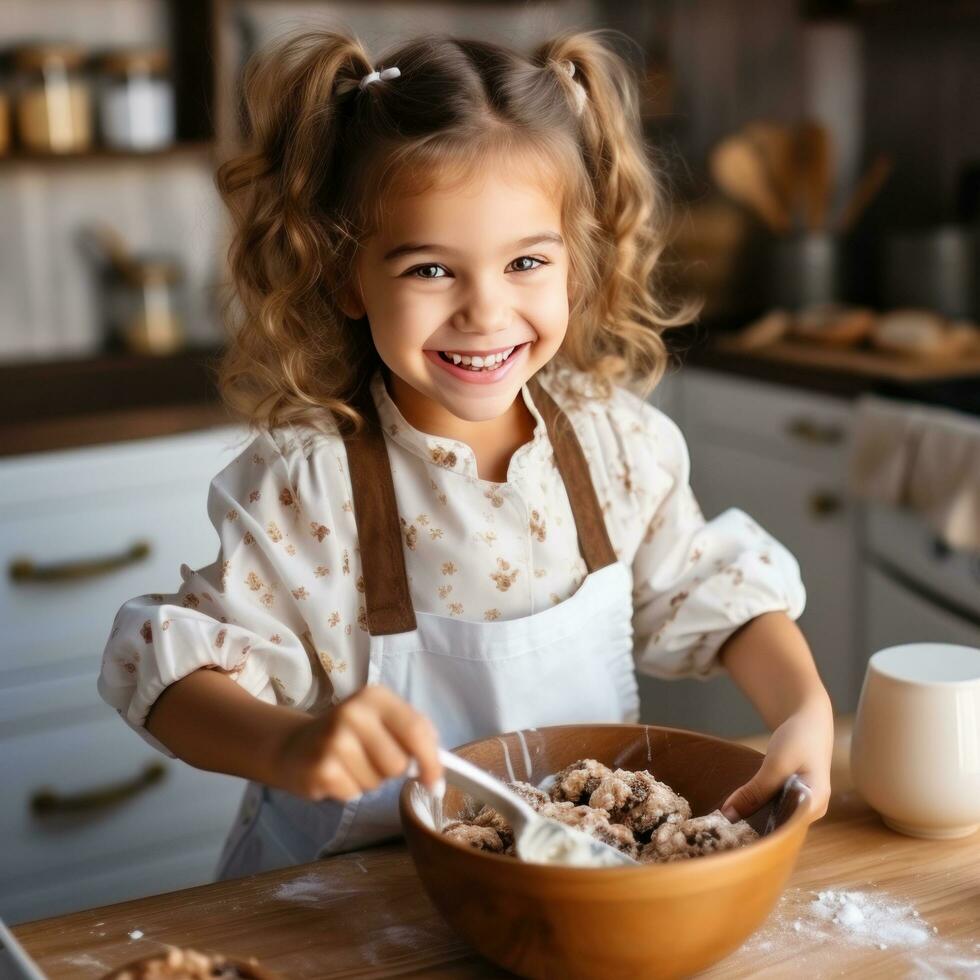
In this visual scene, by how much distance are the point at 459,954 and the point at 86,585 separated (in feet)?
4.61

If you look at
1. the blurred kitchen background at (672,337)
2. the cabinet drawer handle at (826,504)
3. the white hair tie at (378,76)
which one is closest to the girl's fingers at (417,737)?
the white hair tie at (378,76)

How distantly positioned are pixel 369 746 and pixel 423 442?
43 centimetres

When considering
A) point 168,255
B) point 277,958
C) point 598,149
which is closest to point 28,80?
point 168,255

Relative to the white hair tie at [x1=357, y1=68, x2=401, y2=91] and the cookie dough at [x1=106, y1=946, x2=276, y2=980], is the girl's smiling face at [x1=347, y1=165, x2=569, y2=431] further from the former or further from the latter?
the cookie dough at [x1=106, y1=946, x2=276, y2=980]

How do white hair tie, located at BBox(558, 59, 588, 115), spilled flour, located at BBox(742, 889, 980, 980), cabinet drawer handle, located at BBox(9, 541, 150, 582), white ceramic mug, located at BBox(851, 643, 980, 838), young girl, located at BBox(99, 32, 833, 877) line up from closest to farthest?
1. spilled flour, located at BBox(742, 889, 980, 980)
2. white ceramic mug, located at BBox(851, 643, 980, 838)
3. young girl, located at BBox(99, 32, 833, 877)
4. white hair tie, located at BBox(558, 59, 588, 115)
5. cabinet drawer handle, located at BBox(9, 541, 150, 582)

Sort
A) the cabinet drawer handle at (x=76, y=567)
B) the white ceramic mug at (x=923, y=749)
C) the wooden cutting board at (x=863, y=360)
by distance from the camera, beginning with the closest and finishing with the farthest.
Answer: the white ceramic mug at (x=923, y=749), the cabinet drawer handle at (x=76, y=567), the wooden cutting board at (x=863, y=360)

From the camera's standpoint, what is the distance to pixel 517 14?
118 inches

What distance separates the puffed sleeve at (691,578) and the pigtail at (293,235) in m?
0.29

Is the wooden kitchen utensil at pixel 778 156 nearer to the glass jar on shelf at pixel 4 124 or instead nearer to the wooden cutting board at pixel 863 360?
the wooden cutting board at pixel 863 360

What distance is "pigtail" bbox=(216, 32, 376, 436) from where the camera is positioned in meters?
1.04

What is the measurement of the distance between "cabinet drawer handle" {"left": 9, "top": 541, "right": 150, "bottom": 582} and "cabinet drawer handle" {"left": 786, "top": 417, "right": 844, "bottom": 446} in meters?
1.06

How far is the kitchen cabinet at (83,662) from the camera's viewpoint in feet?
6.55

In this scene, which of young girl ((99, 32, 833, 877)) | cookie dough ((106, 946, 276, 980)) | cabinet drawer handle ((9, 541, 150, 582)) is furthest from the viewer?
cabinet drawer handle ((9, 541, 150, 582))

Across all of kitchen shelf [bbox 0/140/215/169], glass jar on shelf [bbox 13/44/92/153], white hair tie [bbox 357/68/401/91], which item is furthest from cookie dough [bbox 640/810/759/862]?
glass jar on shelf [bbox 13/44/92/153]
